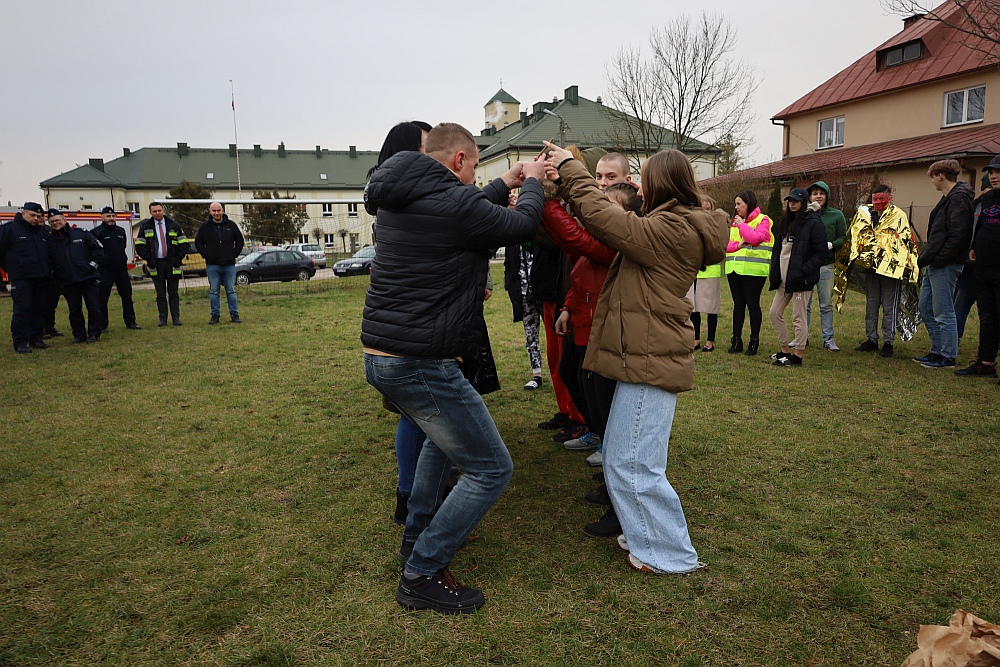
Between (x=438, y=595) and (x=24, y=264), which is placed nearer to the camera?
(x=438, y=595)

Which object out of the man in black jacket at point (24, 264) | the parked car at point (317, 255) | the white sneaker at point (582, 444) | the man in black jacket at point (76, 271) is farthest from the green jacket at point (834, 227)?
the parked car at point (317, 255)

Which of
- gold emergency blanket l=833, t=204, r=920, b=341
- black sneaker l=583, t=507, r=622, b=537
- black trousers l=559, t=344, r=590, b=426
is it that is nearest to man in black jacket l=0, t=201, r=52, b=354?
black trousers l=559, t=344, r=590, b=426

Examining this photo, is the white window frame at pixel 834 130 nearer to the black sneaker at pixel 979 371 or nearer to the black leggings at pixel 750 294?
the black leggings at pixel 750 294

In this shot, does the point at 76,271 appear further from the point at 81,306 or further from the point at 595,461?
the point at 595,461

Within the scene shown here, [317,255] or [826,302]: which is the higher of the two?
[317,255]

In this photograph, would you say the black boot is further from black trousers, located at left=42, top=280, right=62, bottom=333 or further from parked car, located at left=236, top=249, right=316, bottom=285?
parked car, located at left=236, top=249, right=316, bottom=285

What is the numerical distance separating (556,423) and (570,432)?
0.31m

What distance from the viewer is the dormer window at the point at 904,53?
25353mm

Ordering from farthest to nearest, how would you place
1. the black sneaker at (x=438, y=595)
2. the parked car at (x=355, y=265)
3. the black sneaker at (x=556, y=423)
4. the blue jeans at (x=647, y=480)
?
1. the parked car at (x=355, y=265)
2. the black sneaker at (x=556, y=423)
3. the blue jeans at (x=647, y=480)
4. the black sneaker at (x=438, y=595)

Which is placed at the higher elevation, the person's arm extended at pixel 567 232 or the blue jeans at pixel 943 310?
the person's arm extended at pixel 567 232

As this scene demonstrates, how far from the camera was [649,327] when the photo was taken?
9.71 feet

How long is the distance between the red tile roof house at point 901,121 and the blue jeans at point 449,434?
71.9 ft

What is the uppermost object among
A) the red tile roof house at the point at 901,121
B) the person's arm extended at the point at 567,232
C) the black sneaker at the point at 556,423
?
the red tile roof house at the point at 901,121

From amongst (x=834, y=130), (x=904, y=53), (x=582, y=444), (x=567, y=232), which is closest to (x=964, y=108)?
(x=904, y=53)
